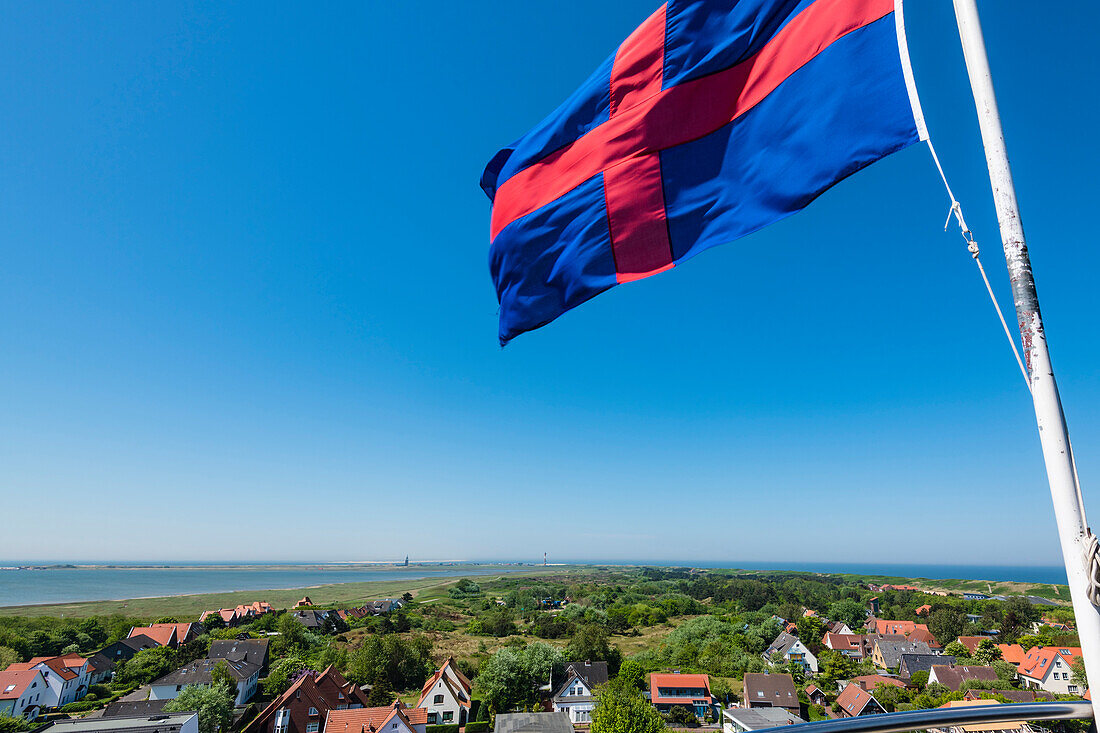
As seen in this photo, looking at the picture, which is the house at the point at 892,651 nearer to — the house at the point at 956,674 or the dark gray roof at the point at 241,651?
the house at the point at 956,674

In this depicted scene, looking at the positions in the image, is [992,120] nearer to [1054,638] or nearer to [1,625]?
[1054,638]

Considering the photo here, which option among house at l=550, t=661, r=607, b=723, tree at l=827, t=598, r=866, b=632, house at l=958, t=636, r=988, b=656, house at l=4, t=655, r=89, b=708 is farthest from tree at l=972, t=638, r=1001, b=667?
house at l=4, t=655, r=89, b=708

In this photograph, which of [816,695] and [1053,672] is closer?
[816,695]

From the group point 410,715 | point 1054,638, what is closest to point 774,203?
point 410,715

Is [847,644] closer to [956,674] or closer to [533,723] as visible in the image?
[956,674]

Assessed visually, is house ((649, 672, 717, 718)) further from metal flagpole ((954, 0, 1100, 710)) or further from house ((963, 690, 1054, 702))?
metal flagpole ((954, 0, 1100, 710))

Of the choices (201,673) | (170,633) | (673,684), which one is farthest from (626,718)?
(170,633)

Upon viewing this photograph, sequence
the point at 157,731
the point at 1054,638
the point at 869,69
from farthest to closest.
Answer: the point at 1054,638 < the point at 157,731 < the point at 869,69

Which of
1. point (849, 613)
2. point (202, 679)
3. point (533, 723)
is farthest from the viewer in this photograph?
point (849, 613)
